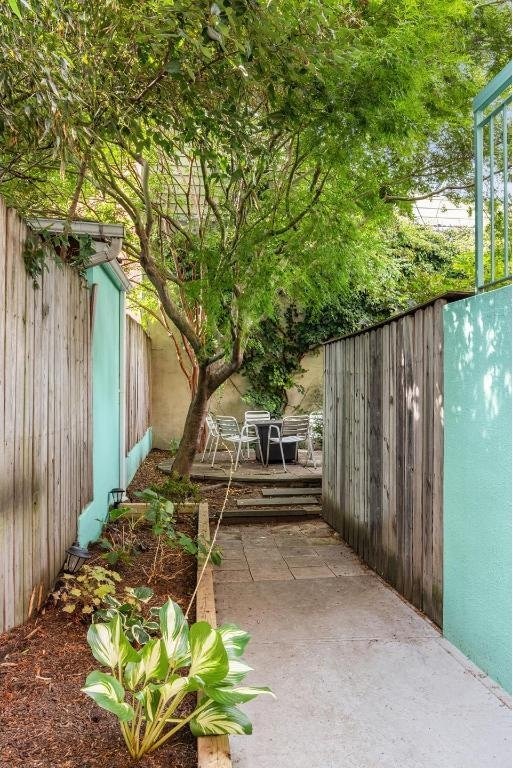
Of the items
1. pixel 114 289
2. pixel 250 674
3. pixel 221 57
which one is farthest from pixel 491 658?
pixel 114 289

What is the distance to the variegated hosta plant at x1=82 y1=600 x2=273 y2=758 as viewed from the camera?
73.5 inches

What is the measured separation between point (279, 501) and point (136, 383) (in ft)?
10.1

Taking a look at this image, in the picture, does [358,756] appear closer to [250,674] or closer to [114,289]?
[250,674]

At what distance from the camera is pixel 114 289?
20.2 feet

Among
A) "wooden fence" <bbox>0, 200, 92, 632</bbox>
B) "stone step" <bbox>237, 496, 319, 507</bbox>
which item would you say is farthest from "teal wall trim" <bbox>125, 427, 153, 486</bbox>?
"wooden fence" <bbox>0, 200, 92, 632</bbox>

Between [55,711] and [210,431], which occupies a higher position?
[210,431]

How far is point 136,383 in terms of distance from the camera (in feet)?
28.2

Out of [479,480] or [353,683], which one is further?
[479,480]

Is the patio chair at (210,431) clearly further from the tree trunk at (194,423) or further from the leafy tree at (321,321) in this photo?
the tree trunk at (194,423)

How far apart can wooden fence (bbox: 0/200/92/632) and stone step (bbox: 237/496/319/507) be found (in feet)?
11.1

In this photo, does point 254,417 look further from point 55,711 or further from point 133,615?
point 55,711

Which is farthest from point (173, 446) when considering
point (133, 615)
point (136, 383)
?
point (133, 615)

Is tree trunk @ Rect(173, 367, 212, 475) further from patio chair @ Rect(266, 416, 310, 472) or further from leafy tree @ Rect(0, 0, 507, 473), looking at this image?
patio chair @ Rect(266, 416, 310, 472)

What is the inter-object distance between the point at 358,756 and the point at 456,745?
0.44m
